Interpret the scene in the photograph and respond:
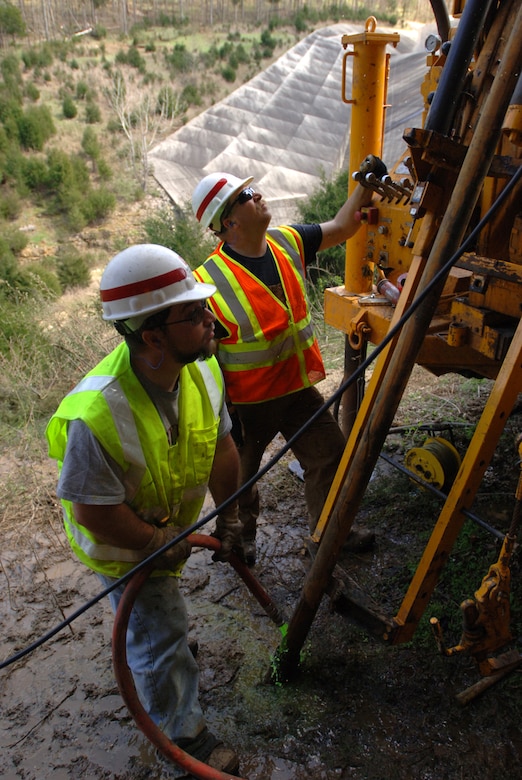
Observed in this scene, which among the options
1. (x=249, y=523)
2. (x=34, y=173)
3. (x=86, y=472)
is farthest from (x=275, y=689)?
(x=34, y=173)

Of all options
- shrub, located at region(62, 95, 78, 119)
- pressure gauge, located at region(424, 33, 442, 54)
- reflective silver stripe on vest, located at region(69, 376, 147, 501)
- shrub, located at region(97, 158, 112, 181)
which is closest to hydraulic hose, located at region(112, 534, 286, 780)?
reflective silver stripe on vest, located at region(69, 376, 147, 501)

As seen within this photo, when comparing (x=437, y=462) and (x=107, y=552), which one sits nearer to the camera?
(x=107, y=552)

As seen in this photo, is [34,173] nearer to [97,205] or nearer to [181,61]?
[97,205]

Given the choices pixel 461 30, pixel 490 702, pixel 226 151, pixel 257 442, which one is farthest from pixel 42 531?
pixel 226 151

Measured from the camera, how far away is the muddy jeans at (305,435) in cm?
304

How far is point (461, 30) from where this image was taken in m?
1.89

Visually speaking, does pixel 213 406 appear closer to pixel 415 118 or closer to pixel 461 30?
pixel 461 30

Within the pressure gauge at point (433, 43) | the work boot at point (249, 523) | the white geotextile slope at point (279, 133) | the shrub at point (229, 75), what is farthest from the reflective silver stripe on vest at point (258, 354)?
the shrub at point (229, 75)

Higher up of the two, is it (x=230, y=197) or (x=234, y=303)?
(x=230, y=197)

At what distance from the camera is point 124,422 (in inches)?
73.4

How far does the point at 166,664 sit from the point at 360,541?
4.94ft

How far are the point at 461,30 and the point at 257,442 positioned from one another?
6.89ft

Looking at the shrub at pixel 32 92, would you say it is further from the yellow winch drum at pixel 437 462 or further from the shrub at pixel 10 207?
the yellow winch drum at pixel 437 462

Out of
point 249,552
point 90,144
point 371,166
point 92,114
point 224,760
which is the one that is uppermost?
point 371,166
